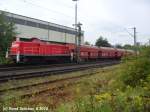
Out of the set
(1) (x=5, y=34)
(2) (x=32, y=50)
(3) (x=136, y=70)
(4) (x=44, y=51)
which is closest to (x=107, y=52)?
(1) (x=5, y=34)

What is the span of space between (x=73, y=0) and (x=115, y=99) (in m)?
46.9

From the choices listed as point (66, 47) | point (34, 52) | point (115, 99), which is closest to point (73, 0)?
point (66, 47)

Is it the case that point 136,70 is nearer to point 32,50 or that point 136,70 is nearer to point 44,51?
point 32,50

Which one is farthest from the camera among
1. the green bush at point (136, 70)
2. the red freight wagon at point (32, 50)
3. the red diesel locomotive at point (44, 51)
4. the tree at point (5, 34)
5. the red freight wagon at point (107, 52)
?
the red freight wagon at point (107, 52)

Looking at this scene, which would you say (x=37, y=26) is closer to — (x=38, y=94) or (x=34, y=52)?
(x=34, y=52)

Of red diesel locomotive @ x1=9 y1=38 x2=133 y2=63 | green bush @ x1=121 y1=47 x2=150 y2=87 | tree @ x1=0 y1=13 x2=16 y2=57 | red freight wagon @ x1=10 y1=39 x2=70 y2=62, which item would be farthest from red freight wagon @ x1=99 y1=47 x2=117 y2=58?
green bush @ x1=121 y1=47 x2=150 y2=87

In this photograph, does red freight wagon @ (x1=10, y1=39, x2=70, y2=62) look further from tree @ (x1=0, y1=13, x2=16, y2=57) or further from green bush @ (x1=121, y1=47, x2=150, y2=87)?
green bush @ (x1=121, y1=47, x2=150, y2=87)

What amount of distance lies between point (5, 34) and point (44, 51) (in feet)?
24.5

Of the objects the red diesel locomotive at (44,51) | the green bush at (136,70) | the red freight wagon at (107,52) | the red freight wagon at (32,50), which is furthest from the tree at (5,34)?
the green bush at (136,70)

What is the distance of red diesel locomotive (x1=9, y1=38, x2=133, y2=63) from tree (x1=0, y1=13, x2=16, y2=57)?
11.5ft

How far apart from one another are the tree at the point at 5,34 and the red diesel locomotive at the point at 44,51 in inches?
138

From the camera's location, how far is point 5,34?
1778 inches

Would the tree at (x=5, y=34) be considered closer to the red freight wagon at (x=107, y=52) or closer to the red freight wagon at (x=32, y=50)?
the red freight wagon at (x=32, y=50)

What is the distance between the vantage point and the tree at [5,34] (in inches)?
1734
